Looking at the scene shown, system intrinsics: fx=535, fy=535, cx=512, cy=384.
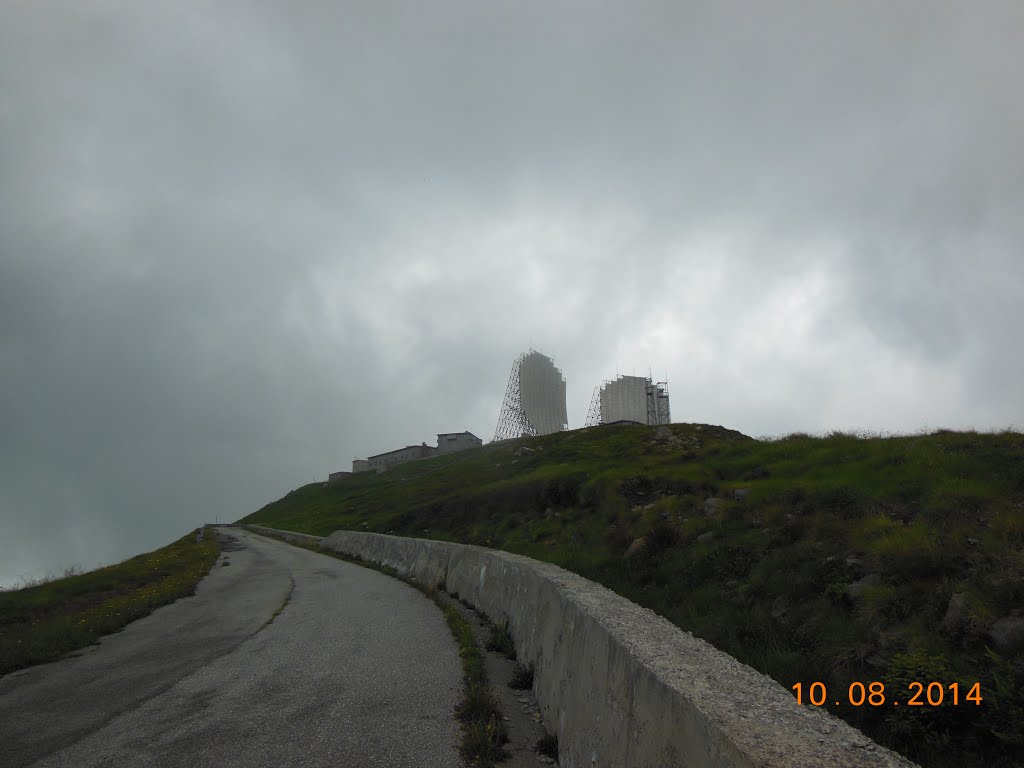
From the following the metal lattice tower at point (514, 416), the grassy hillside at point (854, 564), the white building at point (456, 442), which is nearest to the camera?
the grassy hillside at point (854, 564)

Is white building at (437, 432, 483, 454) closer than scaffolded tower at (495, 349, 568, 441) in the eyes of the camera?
No

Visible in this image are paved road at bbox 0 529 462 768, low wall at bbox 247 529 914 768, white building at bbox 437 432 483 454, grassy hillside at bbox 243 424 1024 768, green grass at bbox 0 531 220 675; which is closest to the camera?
low wall at bbox 247 529 914 768

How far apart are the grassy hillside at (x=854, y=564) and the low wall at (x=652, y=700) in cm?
251

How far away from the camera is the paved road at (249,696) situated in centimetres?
575

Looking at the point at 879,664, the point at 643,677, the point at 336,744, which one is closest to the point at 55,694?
the point at 336,744

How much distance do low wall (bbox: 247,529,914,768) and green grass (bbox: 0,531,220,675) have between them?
9.78 m

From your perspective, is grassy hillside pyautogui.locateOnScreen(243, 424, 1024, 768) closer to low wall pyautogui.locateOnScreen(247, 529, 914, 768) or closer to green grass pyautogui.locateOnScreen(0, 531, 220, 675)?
low wall pyautogui.locateOnScreen(247, 529, 914, 768)

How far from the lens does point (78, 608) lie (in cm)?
1653

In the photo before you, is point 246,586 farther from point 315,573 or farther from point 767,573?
point 767,573

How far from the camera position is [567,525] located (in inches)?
894

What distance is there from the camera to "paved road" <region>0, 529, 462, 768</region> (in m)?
5.75

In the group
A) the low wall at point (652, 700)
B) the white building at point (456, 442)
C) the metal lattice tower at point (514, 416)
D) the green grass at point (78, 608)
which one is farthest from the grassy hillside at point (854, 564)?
the white building at point (456, 442)

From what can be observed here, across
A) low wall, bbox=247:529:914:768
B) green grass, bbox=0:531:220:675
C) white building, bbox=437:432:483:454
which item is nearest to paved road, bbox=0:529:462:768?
green grass, bbox=0:531:220:675

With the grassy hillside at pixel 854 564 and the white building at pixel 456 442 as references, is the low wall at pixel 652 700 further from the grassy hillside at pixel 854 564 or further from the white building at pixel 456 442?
the white building at pixel 456 442
